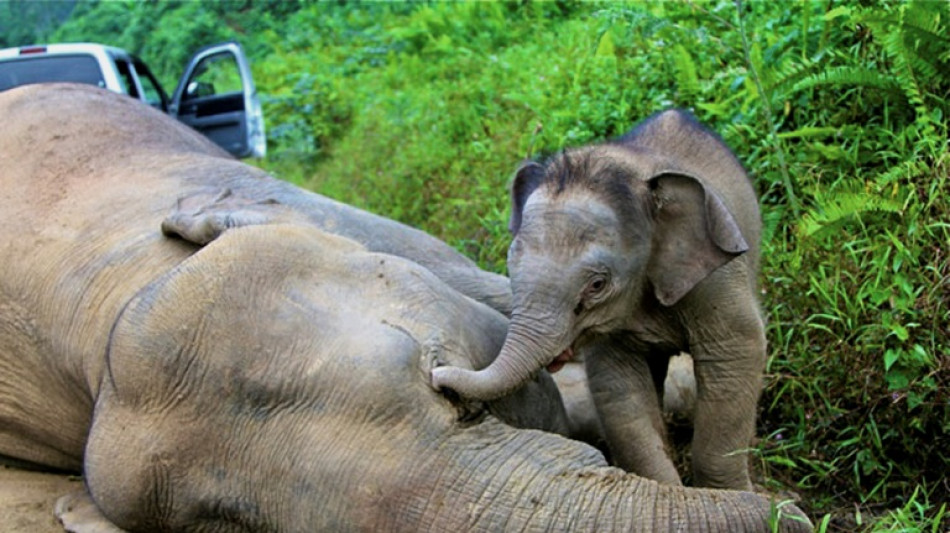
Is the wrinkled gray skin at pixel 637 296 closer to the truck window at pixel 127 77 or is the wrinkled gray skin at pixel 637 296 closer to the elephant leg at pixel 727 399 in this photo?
the elephant leg at pixel 727 399

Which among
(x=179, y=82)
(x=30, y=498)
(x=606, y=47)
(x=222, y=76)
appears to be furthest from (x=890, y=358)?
(x=222, y=76)

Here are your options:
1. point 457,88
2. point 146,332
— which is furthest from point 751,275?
point 457,88

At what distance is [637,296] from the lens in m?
3.46

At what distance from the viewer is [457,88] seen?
860cm

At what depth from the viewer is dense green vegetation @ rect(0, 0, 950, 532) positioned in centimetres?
398

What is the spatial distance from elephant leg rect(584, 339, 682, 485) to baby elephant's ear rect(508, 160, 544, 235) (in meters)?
0.43

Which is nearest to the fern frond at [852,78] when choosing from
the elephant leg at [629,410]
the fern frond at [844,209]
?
the fern frond at [844,209]

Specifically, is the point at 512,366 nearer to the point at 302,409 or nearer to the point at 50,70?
the point at 302,409

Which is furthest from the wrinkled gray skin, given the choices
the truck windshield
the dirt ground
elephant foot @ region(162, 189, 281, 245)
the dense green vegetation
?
the truck windshield

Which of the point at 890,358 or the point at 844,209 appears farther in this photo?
the point at 844,209

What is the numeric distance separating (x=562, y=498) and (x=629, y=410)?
0.79 m

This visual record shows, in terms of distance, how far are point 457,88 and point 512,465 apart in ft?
19.4

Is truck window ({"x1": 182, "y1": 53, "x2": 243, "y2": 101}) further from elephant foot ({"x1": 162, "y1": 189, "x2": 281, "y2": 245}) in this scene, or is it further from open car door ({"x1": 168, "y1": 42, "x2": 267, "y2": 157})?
elephant foot ({"x1": 162, "y1": 189, "x2": 281, "y2": 245})

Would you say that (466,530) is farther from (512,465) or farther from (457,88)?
(457,88)
